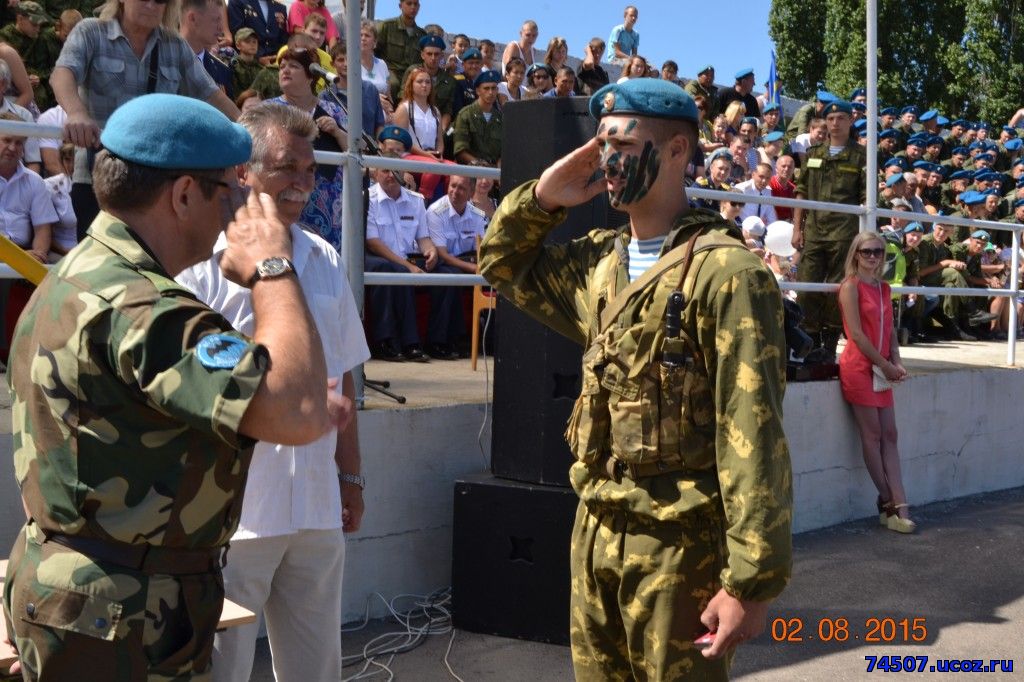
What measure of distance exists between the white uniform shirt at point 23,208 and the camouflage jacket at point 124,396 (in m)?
4.10

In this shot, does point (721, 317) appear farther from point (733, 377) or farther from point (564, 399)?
point (564, 399)

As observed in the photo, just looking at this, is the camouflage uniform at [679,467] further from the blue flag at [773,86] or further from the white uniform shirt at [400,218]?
the blue flag at [773,86]

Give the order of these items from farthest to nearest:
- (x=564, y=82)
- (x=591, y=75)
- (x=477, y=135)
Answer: (x=591, y=75) → (x=564, y=82) → (x=477, y=135)

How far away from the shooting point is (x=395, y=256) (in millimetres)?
7117

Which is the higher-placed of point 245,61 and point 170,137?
point 245,61

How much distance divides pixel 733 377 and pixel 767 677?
2614 millimetres

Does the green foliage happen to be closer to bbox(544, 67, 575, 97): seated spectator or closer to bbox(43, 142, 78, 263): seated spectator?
bbox(544, 67, 575, 97): seated spectator

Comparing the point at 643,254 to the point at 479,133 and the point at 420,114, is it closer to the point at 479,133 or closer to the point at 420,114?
the point at 420,114

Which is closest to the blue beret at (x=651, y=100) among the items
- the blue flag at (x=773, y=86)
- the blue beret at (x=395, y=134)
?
the blue beret at (x=395, y=134)

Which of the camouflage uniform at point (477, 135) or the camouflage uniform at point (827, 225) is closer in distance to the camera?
the camouflage uniform at point (827, 225)

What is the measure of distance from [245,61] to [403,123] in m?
1.36

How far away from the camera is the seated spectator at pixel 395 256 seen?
6.83m

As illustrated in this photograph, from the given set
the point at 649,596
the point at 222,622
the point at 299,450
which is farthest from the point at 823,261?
the point at 222,622

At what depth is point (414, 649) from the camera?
4863mm
